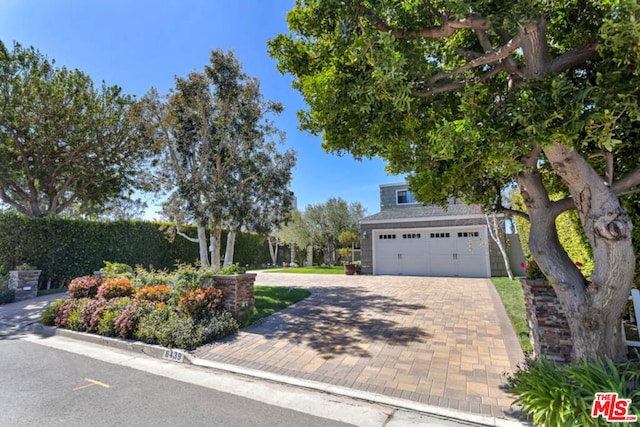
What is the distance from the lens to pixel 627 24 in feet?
7.83

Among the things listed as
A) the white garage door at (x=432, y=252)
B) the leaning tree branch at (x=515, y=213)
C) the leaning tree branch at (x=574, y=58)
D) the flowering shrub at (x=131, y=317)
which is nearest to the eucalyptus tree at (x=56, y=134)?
the flowering shrub at (x=131, y=317)

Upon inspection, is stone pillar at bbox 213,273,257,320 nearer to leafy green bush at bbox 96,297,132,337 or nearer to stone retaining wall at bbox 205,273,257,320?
stone retaining wall at bbox 205,273,257,320

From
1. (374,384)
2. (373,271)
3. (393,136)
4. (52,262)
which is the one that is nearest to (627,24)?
(393,136)

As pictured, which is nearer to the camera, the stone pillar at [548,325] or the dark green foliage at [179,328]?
the stone pillar at [548,325]

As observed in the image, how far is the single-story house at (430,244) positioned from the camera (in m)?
14.6

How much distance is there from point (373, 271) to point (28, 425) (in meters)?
15.1

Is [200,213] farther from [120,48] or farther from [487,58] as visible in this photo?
[487,58]

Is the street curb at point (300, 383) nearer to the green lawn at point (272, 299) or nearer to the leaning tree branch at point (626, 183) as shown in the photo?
the green lawn at point (272, 299)

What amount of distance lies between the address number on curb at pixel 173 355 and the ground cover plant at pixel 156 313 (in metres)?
0.19

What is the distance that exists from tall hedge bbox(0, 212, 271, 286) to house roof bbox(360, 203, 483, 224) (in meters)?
10.9

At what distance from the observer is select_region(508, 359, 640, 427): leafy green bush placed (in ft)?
9.01

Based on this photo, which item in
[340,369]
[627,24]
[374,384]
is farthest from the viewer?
[340,369]

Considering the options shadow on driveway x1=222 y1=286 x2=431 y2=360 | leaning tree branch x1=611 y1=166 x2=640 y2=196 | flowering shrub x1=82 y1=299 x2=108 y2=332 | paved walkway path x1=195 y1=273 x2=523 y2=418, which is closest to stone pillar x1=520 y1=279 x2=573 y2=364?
paved walkway path x1=195 y1=273 x2=523 y2=418

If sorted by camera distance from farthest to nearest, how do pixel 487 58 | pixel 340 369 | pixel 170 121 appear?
pixel 170 121 < pixel 340 369 < pixel 487 58
